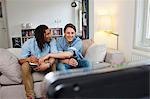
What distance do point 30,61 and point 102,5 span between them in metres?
2.05

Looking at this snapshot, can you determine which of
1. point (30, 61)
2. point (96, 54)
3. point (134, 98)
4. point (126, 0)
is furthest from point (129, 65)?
point (126, 0)

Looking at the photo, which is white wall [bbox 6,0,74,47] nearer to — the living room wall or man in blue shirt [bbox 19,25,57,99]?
the living room wall

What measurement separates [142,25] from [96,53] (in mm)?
903

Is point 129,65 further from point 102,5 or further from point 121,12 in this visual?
point 102,5

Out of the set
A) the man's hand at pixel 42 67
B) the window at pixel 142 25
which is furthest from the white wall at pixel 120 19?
the man's hand at pixel 42 67

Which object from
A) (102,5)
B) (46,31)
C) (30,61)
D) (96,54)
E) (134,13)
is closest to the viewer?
(30,61)

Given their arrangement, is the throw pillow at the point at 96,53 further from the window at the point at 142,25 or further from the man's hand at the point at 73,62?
the window at the point at 142,25

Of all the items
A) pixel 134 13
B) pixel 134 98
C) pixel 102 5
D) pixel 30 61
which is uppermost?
pixel 102 5

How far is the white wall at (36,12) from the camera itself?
19.1 ft

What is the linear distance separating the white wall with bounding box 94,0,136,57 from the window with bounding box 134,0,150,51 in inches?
4.1

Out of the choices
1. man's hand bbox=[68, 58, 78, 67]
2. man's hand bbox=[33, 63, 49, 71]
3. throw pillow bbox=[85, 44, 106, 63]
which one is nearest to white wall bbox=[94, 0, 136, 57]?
throw pillow bbox=[85, 44, 106, 63]

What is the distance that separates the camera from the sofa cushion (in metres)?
2.25

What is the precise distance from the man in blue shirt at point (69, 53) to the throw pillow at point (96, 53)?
0.95 ft

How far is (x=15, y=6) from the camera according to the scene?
5785 mm
